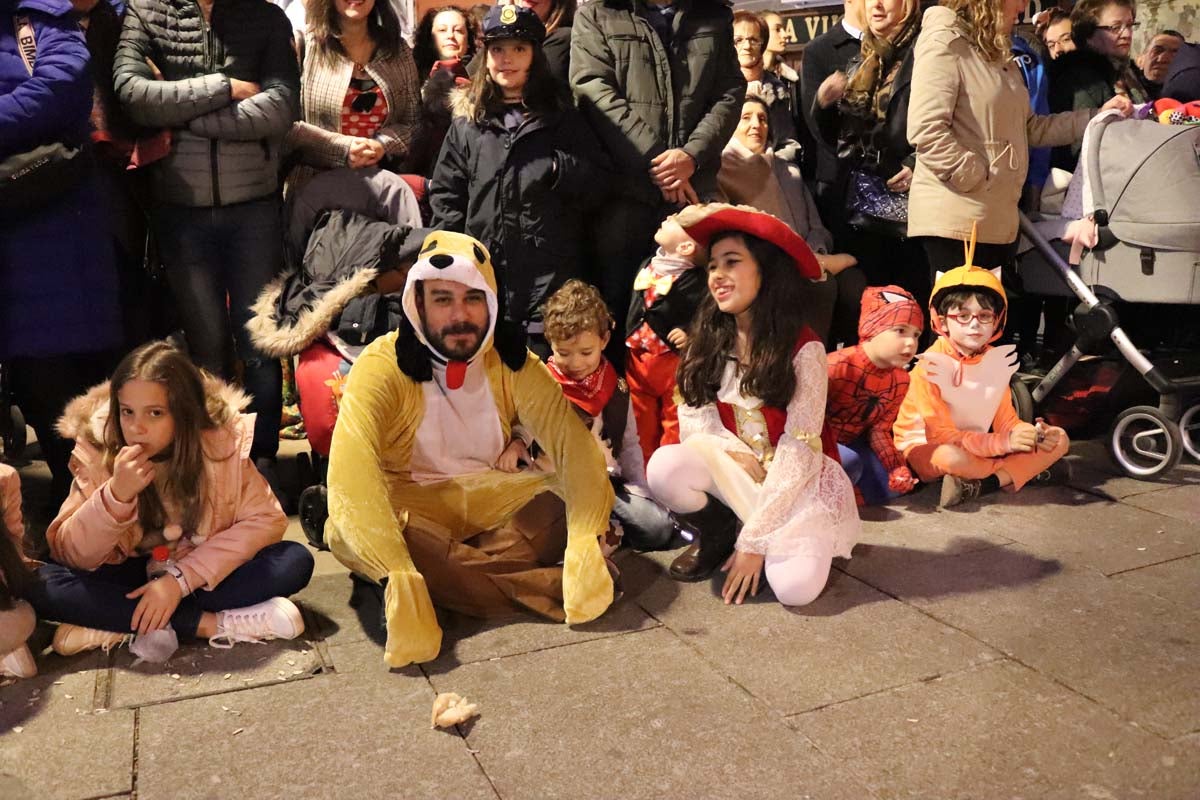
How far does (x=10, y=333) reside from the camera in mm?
3979

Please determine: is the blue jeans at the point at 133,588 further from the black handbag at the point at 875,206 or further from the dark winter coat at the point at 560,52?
the black handbag at the point at 875,206

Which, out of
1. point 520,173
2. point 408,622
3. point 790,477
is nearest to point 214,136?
point 520,173

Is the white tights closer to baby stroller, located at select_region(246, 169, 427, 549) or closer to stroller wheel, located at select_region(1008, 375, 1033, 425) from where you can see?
baby stroller, located at select_region(246, 169, 427, 549)

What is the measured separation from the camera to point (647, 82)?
15.0 feet

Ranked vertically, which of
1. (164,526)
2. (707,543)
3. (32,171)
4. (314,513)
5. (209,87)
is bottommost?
(707,543)

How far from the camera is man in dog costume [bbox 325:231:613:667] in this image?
3234mm

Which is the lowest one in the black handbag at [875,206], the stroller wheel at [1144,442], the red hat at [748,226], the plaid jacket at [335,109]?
the stroller wheel at [1144,442]

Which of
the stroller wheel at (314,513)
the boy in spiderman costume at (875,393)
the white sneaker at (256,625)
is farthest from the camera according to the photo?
the boy in spiderman costume at (875,393)

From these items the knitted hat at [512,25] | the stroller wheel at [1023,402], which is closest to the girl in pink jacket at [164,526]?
the knitted hat at [512,25]

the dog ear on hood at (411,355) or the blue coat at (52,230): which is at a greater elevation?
the blue coat at (52,230)

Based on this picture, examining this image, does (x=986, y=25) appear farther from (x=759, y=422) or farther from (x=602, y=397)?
(x=602, y=397)

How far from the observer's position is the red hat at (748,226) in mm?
3506

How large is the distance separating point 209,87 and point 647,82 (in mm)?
1708

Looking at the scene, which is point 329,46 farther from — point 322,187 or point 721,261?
point 721,261
